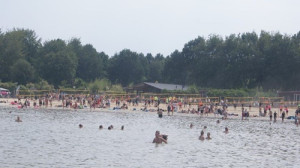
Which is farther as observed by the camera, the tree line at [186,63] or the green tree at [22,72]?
the green tree at [22,72]

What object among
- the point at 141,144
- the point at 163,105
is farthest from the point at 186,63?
the point at 141,144

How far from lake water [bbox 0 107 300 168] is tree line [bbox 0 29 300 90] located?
33.5 meters

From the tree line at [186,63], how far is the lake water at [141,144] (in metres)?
33.5

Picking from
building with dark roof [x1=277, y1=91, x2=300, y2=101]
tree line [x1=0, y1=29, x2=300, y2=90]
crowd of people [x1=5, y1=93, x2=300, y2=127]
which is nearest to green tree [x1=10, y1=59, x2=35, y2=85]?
tree line [x1=0, y1=29, x2=300, y2=90]

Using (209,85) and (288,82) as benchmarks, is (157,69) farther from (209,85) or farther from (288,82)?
(288,82)

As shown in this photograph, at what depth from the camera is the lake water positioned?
25766 mm

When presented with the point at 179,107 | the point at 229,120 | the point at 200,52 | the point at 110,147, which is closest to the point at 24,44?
the point at 200,52

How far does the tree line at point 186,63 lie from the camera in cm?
8325

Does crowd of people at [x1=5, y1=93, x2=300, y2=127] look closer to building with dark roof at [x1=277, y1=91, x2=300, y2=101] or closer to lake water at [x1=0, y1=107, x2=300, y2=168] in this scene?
building with dark roof at [x1=277, y1=91, x2=300, y2=101]

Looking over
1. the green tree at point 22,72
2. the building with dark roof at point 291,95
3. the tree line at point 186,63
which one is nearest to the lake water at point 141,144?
the building with dark roof at point 291,95

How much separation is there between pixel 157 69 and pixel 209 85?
46.2 m

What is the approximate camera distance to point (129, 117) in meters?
55.5

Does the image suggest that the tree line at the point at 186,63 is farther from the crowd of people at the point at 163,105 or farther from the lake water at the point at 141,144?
the lake water at the point at 141,144

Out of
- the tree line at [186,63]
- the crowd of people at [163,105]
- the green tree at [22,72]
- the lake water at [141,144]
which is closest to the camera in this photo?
the lake water at [141,144]
